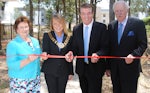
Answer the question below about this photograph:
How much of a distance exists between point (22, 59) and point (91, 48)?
116 centimetres

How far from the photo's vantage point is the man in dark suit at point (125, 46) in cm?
489

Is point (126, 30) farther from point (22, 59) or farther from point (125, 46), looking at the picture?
point (22, 59)

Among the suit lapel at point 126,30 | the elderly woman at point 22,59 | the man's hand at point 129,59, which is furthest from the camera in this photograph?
the suit lapel at point 126,30

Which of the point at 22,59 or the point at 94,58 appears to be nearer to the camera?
the point at 22,59

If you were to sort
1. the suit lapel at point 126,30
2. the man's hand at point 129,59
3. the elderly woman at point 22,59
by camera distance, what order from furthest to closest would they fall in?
the suit lapel at point 126,30 → the man's hand at point 129,59 → the elderly woman at point 22,59

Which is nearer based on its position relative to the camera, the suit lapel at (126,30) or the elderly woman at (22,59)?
the elderly woman at (22,59)

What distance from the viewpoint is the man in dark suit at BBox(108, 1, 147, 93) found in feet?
16.0

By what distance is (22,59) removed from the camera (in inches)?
175

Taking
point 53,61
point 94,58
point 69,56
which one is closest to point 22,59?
point 53,61

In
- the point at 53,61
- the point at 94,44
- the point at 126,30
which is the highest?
the point at 126,30

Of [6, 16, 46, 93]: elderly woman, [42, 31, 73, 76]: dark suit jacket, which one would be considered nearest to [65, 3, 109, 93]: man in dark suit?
[42, 31, 73, 76]: dark suit jacket

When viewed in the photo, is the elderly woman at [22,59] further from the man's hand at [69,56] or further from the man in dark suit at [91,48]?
the man in dark suit at [91,48]

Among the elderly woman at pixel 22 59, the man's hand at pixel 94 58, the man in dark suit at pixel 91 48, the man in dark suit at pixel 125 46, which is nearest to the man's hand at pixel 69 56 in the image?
the man in dark suit at pixel 91 48

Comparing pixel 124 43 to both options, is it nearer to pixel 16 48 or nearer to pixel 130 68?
pixel 130 68
